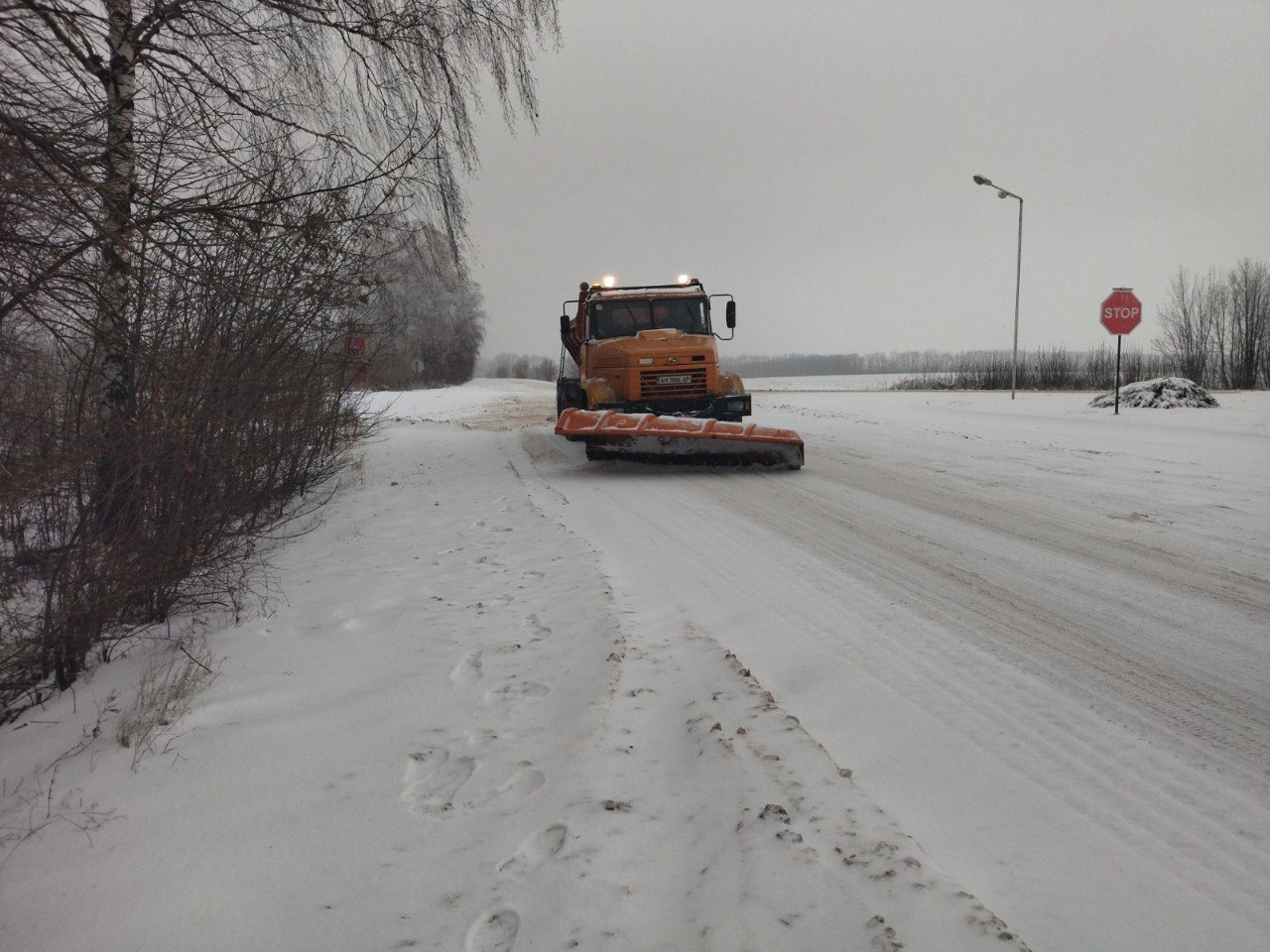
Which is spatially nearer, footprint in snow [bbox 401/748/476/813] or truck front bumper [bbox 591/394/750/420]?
footprint in snow [bbox 401/748/476/813]

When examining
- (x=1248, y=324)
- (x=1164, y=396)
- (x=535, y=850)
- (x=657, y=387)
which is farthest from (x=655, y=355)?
(x=1248, y=324)

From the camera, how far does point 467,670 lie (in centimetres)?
344

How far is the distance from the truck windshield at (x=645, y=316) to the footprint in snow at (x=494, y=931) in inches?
421

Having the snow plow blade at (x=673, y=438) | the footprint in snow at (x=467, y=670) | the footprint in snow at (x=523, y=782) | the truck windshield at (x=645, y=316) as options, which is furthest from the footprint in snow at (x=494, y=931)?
the truck windshield at (x=645, y=316)

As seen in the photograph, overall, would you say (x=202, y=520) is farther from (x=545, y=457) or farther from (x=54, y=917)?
(x=545, y=457)

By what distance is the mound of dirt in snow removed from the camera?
18797mm

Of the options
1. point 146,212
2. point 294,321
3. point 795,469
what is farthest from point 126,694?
point 795,469

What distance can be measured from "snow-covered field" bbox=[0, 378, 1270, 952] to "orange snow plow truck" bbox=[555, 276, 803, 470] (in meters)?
3.77

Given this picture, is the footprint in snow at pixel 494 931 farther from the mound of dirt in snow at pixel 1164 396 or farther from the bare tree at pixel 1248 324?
the bare tree at pixel 1248 324

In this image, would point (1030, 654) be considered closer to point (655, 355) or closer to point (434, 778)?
point (434, 778)

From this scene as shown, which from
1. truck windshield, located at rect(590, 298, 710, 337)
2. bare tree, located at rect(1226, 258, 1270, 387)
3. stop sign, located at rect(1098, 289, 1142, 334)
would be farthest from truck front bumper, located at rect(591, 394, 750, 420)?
bare tree, located at rect(1226, 258, 1270, 387)

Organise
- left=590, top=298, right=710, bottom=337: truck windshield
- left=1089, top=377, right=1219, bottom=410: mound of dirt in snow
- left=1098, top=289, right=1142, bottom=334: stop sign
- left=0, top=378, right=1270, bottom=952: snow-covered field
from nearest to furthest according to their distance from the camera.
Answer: left=0, top=378, right=1270, bottom=952: snow-covered field → left=590, top=298, right=710, bottom=337: truck windshield → left=1089, top=377, right=1219, bottom=410: mound of dirt in snow → left=1098, top=289, right=1142, bottom=334: stop sign

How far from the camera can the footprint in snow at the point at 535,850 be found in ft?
6.84

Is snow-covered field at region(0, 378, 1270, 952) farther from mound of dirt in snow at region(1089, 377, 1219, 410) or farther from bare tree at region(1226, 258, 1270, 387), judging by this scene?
bare tree at region(1226, 258, 1270, 387)
